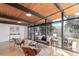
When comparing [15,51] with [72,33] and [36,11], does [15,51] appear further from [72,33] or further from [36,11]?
[72,33]

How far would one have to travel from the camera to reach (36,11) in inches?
84.8

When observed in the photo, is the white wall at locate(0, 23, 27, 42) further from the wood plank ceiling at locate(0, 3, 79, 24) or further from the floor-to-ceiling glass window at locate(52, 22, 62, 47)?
the floor-to-ceiling glass window at locate(52, 22, 62, 47)

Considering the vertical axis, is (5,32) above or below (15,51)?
above

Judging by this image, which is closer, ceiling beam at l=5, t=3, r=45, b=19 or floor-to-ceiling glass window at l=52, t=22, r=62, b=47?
ceiling beam at l=5, t=3, r=45, b=19

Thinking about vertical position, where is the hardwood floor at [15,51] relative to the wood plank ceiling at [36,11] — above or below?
below

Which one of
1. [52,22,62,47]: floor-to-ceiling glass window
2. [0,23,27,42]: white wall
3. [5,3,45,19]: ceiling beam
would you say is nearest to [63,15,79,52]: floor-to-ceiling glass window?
[52,22,62,47]: floor-to-ceiling glass window

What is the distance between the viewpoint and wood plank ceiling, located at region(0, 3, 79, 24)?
2.01 meters

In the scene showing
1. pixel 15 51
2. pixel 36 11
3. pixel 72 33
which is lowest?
pixel 15 51

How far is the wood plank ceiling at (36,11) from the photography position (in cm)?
201

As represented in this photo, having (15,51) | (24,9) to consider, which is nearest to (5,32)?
(15,51)

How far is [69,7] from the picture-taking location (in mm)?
2070

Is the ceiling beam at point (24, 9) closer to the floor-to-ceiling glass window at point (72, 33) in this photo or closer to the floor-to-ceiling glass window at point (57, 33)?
the floor-to-ceiling glass window at point (57, 33)

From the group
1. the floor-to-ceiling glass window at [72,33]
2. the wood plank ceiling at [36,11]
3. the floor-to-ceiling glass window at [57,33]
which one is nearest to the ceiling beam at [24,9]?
the wood plank ceiling at [36,11]

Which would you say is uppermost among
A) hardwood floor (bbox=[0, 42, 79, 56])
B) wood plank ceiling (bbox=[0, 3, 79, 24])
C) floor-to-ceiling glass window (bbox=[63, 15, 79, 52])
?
wood plank ceiling (bbox=[0, 3, 79, 24])
